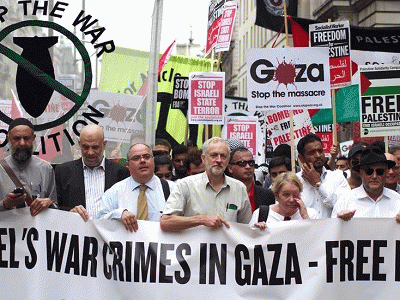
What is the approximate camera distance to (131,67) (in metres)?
9.30

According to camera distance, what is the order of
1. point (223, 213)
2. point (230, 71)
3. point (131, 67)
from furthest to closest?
point (230, 71) → point (131, 67) → point (223, 213)

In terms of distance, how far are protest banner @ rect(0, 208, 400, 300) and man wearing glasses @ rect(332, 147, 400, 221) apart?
0.63 feet

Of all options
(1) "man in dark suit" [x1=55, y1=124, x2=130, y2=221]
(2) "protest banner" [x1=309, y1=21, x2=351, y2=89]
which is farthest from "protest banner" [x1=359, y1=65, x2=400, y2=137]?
(1) "man in dark suit" [x1=55, y1=124, x2=130, y2=221]

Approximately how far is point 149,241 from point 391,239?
177cm

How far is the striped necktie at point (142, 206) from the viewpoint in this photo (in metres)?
7.08

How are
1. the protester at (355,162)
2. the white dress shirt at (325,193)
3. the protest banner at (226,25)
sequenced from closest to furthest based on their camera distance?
the white dress shirt at (325,193) < the protester at (355,162) < the protest banner at (226,25)

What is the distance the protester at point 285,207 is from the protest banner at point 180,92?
8.67 meters

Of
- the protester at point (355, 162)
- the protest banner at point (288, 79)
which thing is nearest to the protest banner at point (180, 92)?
the protest banner at point (288, 79)

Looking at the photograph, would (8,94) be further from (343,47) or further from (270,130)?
(270,130)

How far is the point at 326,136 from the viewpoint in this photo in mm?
Answer: 15391

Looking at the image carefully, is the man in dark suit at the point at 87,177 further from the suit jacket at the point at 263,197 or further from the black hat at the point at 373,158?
the black hat at the point at 373,158

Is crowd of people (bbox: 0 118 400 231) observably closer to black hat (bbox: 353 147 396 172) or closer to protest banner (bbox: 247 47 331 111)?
black hat (bbox: 353 147 396 172)

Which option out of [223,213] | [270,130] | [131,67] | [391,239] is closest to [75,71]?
[131,67]

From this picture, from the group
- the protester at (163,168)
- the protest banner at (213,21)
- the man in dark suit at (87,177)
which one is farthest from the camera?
the protest banner at (213,21)
